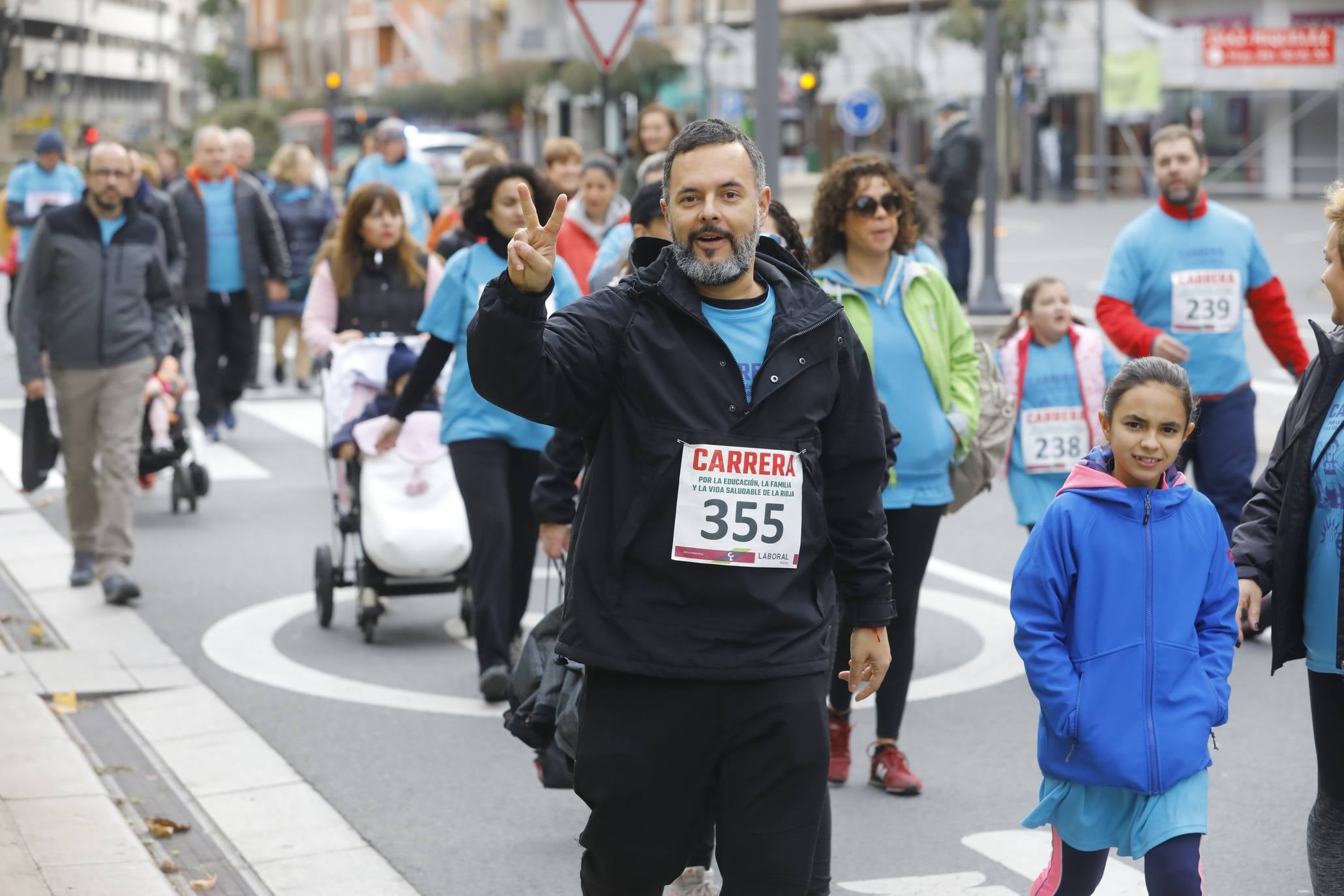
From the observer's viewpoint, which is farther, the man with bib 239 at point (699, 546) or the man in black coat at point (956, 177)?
the man in black coat at point (956, 177)

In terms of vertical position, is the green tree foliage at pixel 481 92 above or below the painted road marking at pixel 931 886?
above

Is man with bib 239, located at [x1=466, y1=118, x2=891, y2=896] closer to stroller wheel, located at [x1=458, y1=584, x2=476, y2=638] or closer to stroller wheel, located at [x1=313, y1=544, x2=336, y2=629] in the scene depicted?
stroller wheel, located at [x1=458, y1=584, x2=476, y2=638]

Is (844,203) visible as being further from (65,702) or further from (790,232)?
(65,702)

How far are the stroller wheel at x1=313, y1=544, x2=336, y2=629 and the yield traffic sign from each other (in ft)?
18.9

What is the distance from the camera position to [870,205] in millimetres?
6102

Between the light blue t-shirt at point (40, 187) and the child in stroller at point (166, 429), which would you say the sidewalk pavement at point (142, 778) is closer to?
the child in stroller at point (166, 429)

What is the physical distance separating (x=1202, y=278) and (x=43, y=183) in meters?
12.4

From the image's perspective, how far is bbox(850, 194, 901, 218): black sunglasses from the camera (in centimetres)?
609

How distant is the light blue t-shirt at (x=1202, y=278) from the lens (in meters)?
8.02

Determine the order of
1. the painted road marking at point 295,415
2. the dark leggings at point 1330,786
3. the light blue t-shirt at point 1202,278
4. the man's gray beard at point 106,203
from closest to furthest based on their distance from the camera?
the dark leggings at point 1330,786
the light blue t-shirt at point 1202,278
the man's gray beard at point 106,203
the painted road marking at point 295,415

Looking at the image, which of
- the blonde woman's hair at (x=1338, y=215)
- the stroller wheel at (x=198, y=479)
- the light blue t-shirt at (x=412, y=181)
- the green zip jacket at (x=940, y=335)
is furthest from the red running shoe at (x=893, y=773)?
the light blue t-shirt at (x=412, y=181)

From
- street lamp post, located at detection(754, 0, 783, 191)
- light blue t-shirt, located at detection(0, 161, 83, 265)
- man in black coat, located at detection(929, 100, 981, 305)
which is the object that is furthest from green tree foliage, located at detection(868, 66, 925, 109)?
street lamp post, located at detection(754, 0, 783, 191)

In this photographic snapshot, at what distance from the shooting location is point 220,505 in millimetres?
11898

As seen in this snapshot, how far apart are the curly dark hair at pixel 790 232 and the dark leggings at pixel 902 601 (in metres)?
0.87
